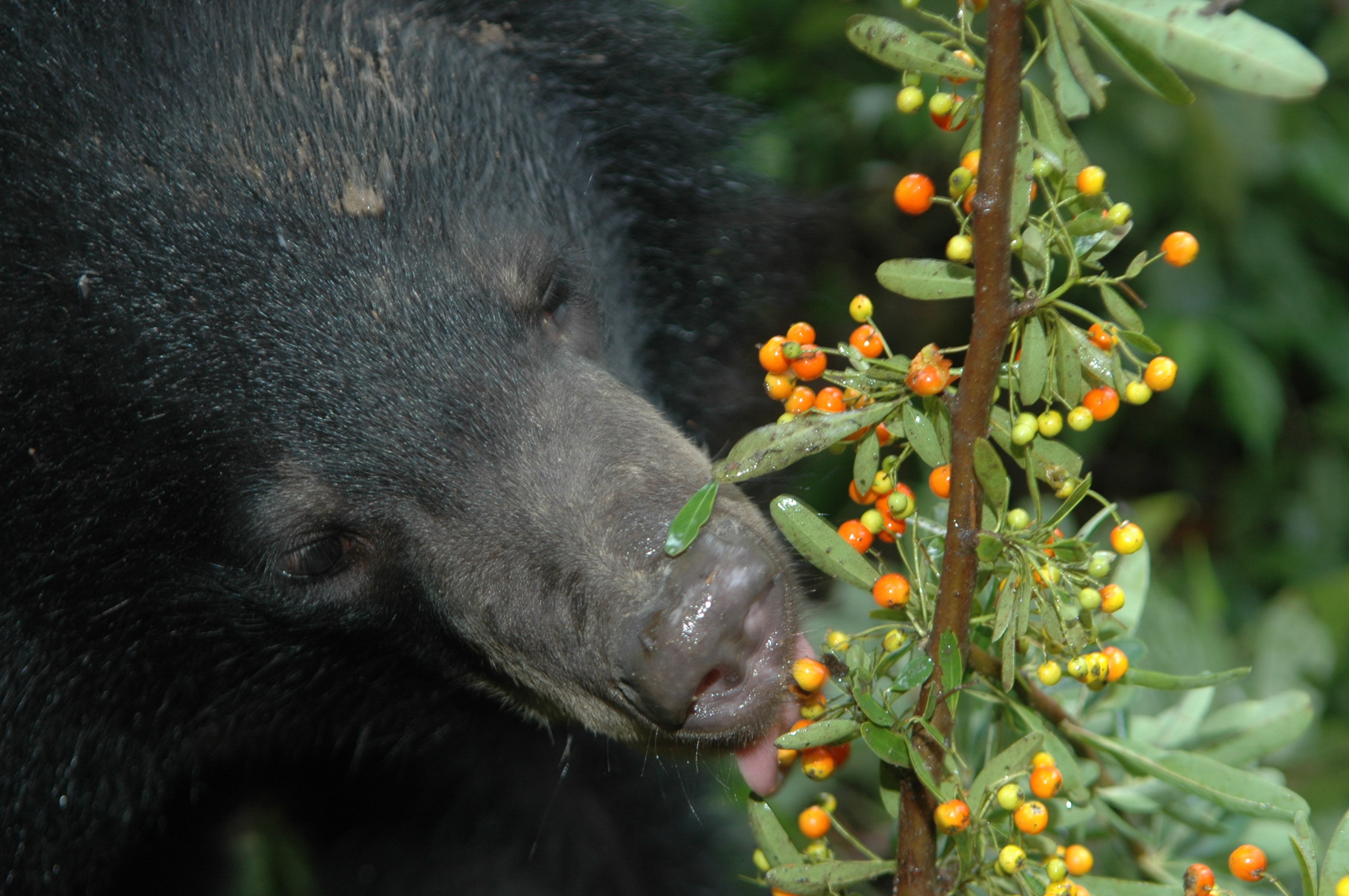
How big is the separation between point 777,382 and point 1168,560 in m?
2.76

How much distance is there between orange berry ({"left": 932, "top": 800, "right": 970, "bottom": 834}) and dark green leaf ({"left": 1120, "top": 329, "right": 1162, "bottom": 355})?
42 centimetres

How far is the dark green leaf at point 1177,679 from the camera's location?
1.12 meters

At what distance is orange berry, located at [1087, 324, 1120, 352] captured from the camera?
1.05m

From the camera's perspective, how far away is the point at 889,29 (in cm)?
97

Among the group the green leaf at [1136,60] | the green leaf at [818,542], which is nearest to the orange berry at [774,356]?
the green leaf at [818,542]

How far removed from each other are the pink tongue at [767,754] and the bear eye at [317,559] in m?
0.69

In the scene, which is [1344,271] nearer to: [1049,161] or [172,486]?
[1049,161]

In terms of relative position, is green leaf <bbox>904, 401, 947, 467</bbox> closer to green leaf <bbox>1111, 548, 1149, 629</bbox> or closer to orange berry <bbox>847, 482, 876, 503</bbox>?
orange berry <bbox>847, 482, 876, 503</bbox>

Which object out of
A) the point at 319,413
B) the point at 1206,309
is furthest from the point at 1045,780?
the point at 1206,309

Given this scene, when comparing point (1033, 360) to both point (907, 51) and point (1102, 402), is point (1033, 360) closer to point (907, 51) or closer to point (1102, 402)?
point (1102, 402)

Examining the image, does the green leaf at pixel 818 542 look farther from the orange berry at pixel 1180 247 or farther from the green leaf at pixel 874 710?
the orange berry at pixel 1180 247

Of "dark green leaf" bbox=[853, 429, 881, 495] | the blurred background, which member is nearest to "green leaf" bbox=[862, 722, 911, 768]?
"dark green leaf" bbox=[853, 429, 881, 495]

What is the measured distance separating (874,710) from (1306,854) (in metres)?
0.37

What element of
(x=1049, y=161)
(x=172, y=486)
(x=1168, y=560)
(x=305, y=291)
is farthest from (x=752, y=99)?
(x=1168, y=560)
